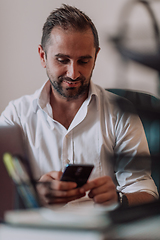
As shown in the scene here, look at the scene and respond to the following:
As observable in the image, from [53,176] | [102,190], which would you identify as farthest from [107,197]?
[53,176]

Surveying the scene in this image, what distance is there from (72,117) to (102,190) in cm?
58

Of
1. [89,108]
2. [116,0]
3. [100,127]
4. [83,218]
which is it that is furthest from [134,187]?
[116,0]

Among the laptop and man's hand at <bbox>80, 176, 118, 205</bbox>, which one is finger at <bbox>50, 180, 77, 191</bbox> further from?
the laptop

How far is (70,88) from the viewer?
116 cm

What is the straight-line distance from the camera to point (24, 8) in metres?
1.90

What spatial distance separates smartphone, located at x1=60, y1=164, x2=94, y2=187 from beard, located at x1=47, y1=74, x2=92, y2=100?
1.81 ft

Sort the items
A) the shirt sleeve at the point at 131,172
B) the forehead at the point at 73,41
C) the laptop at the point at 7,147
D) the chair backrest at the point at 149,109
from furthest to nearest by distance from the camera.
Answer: the forehead at the point at 73,41 → the shirt sleeve at the point at 131,172 → the laptop at the point at 7,147 → the chair backrest at the point at 149,109

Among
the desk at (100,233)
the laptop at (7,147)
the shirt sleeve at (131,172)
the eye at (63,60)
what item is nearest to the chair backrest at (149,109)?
the desk at (100,233)

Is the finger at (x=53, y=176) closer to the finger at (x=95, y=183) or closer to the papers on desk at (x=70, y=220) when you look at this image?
the finger at (x=95, y=183)

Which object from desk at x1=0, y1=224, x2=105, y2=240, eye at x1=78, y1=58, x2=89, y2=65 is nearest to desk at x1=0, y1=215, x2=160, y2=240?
desk at x1=0, y1=224, x2=105, y2=240

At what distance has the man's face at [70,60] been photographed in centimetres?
107

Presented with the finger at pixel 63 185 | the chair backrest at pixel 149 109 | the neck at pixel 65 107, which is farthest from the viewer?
the neck at pixel 65 107

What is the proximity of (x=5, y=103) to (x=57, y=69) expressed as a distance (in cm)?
99

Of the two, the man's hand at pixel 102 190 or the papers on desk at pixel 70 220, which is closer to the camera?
the papers on desk at pixel 70 220
